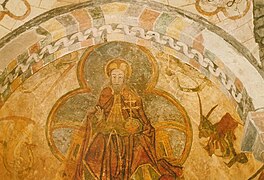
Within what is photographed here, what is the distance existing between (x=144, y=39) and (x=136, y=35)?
10 cm

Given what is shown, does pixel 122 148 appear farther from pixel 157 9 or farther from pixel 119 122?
pixel 157 9

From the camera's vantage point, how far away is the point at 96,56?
1016 centimetres

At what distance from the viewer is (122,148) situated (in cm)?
1034

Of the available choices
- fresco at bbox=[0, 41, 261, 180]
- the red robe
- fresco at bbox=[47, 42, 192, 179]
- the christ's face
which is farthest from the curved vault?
the red robe

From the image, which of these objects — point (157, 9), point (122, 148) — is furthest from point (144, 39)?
point (122, 148)

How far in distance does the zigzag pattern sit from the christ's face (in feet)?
1.76

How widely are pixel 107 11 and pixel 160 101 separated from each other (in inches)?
51.0

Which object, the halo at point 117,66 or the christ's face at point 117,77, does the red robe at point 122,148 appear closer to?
the christ's face at point 117,77

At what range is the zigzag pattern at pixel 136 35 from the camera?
9.75 meters

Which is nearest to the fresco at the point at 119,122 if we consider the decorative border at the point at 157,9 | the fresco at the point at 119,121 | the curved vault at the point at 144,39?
the fresco at the point at 119,121

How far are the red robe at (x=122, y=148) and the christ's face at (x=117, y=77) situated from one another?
0.09m

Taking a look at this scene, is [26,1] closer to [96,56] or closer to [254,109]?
[96,56]

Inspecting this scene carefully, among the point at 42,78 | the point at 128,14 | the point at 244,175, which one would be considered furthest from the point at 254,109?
the point at 42,78

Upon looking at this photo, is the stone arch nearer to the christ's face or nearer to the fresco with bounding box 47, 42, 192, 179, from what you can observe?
the fresco with bounding box 47, 42, 192, 179
